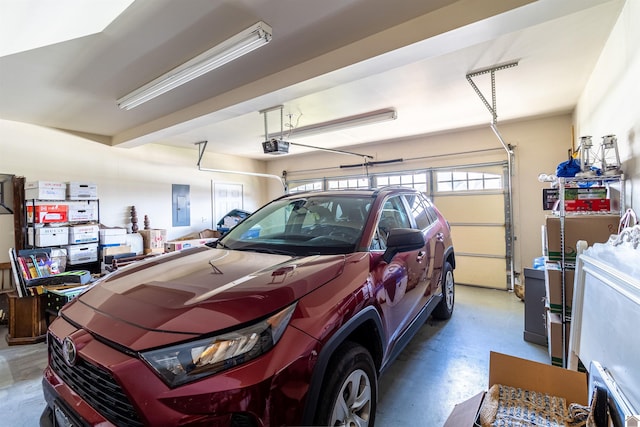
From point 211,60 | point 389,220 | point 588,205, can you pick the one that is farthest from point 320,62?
point 588,205

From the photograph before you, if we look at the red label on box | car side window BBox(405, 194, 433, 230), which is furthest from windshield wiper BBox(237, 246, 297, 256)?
the red label on box

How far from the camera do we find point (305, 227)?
7.06ft

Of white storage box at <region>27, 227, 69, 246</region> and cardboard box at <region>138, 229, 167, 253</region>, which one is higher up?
white storage box at <region>27, 227, 69, 246</region>

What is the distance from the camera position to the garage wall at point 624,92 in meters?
1.97

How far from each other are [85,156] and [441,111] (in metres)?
6.05

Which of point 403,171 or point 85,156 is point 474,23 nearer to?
point 403,171

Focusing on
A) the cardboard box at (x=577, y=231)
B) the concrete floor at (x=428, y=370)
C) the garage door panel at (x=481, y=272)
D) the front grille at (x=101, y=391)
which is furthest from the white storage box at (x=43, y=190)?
the garage door panel at (x=481, y=272)

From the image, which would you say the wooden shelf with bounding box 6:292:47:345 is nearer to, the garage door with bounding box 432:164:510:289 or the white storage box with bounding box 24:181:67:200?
the white storage box with bounding box 24:181:67:200

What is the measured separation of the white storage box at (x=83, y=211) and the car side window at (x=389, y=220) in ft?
15.6

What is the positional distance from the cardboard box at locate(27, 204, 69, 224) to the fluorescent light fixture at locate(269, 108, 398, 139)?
3.62 meters

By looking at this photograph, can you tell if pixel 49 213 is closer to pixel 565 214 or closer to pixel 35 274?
pixel 35 274

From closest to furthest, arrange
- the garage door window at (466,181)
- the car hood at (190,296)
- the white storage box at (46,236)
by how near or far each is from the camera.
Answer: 1. the car hood at (190,296)
2. the white storage box at (46,236)
3. the garage door window at (466,181)

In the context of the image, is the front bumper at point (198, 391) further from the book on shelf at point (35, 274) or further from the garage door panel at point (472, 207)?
the garage door panel at point (472, 207)

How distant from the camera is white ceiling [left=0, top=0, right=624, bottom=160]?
2.09 m
